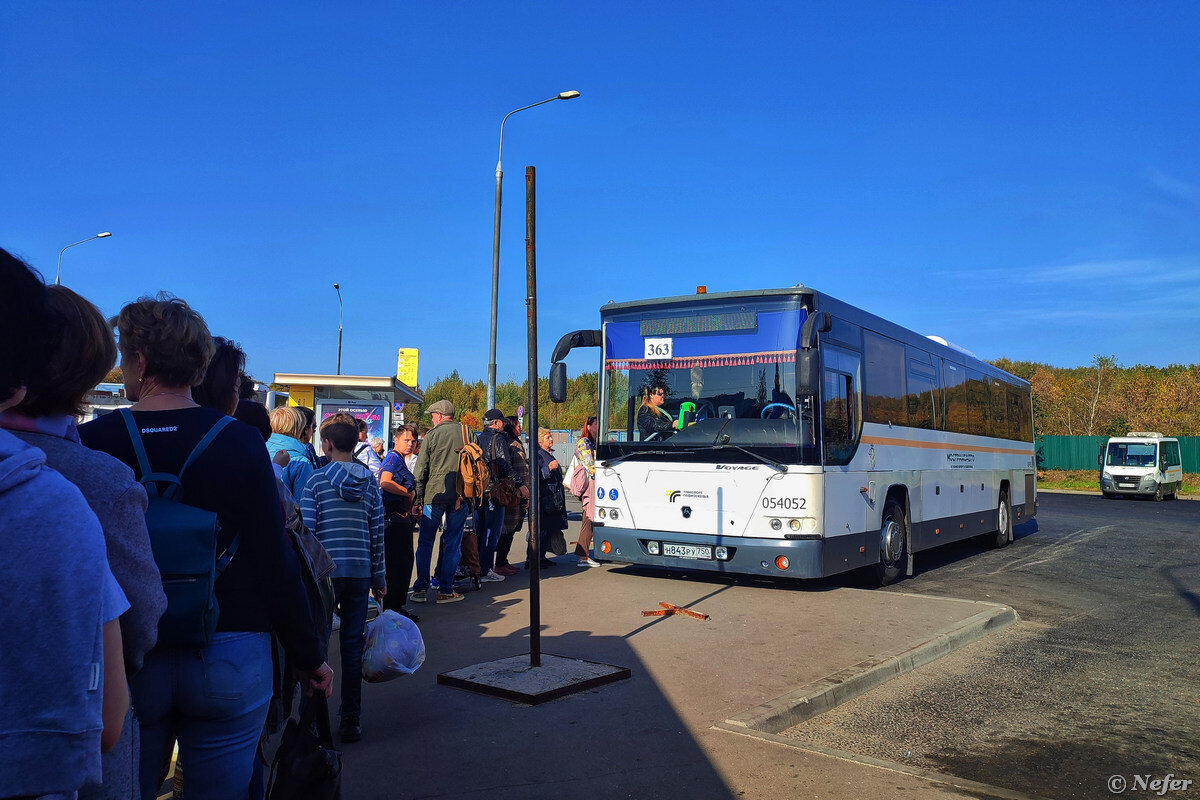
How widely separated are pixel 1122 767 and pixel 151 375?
5117mm

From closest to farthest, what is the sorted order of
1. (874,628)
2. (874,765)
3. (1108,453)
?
1. (874,765)
2. (874,628)
3. (1108,453)

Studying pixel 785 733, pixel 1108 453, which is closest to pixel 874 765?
pixel 785 733

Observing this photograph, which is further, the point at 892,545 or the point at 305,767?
the point at 892,545

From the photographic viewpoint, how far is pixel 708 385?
10328 mm

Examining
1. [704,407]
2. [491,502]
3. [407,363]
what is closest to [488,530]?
[491,502]

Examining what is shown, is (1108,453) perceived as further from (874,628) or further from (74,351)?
(74,351)

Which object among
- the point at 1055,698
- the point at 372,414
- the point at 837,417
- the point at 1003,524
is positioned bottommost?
the point at 1055,698

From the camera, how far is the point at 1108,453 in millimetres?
35469

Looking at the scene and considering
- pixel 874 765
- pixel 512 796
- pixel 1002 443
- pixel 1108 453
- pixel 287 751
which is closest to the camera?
pixel 287 751

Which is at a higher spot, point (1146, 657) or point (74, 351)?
point (74, 351)

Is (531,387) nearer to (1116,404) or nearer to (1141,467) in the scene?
(1141,467)

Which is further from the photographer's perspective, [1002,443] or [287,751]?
[1002,443]

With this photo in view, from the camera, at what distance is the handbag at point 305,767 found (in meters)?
2.91

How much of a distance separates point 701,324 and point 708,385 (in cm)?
71
